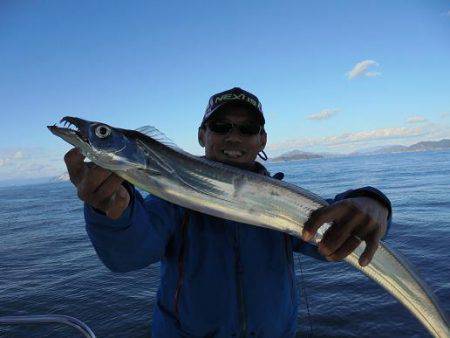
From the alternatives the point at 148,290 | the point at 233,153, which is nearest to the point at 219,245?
the point at 233,153

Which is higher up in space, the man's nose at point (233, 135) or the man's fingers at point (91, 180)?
the man's nose at point (233, 135)

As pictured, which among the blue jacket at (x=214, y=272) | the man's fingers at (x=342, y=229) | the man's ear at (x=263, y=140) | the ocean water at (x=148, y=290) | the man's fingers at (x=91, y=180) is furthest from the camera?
the ocean water at (x=148, y=290)

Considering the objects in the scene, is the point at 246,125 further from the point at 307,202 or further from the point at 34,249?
the point at 34,249

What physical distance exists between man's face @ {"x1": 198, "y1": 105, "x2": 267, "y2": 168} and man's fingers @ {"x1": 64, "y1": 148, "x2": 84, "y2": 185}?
1.51 m

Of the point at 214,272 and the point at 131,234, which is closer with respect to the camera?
the point at 131,234

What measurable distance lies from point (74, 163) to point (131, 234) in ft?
2.10

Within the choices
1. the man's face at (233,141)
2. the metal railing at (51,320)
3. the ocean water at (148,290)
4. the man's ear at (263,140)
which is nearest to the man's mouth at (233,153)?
the man's face at (233,141)

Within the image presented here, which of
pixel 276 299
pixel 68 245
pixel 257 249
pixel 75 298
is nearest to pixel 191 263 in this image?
pixel 257 249

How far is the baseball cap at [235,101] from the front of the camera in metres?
3.50

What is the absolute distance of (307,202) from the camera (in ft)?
8.41

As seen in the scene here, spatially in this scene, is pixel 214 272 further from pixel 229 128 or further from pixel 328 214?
pixel 229 128

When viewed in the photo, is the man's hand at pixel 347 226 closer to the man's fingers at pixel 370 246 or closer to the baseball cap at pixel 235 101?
the man's fingers at pixel 370 246

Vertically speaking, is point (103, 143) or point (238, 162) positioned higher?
point (103, 143)

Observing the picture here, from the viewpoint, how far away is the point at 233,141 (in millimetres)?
3467
